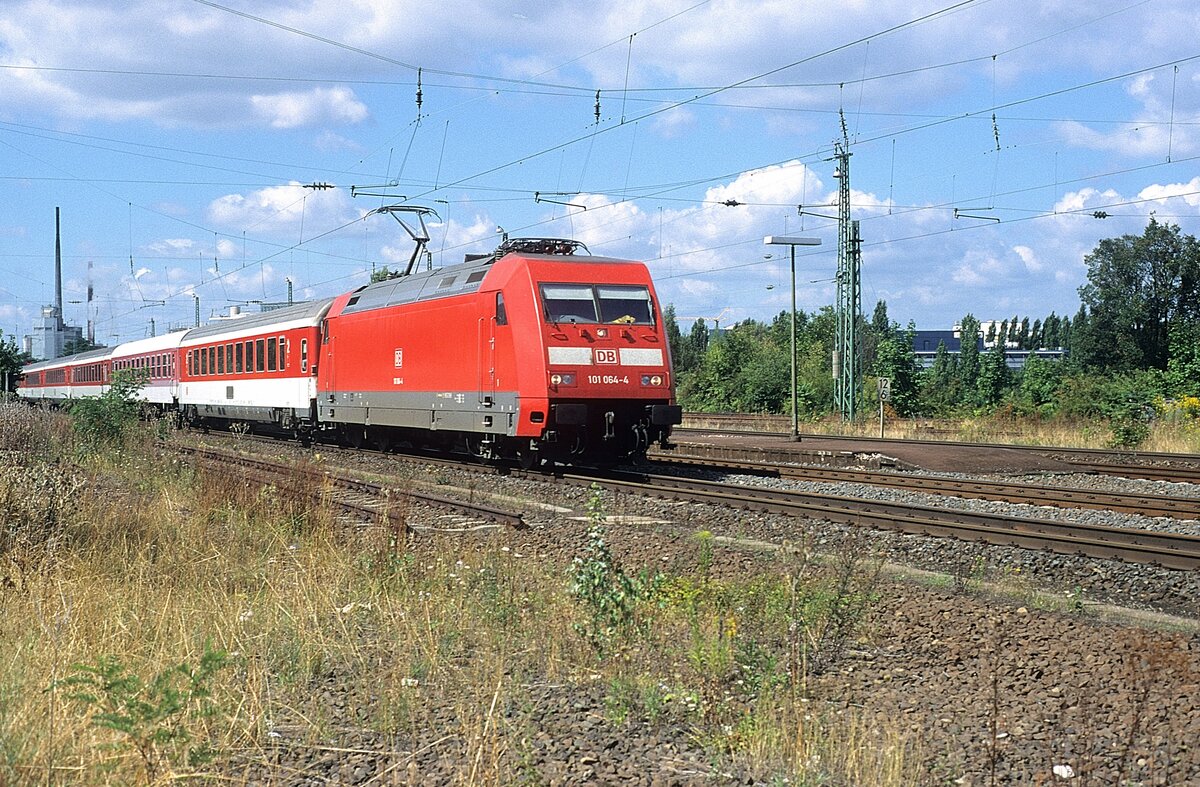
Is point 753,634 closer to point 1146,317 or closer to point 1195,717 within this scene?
point 1195,717

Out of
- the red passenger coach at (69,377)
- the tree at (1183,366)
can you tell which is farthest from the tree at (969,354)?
the red passenger coach at (69,377)

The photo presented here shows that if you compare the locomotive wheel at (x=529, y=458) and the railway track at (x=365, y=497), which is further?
the locomotive wheel at (x=529, y=458)

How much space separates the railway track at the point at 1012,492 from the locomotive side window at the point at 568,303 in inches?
174

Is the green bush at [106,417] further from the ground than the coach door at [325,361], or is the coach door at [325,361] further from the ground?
the coach door at [325,361]

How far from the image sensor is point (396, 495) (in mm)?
14164

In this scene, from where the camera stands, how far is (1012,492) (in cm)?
1650

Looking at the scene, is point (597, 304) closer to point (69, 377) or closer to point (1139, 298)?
point (69, 377)

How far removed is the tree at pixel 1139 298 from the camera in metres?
71.8

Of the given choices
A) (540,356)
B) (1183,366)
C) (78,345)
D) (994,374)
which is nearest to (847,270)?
(1183,366)

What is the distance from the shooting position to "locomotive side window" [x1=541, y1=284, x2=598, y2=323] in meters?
17.6

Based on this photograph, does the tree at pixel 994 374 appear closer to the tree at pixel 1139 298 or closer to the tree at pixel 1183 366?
the tree at pixel 1139 298

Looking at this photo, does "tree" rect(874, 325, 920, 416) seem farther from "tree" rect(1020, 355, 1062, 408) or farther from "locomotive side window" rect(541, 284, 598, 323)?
"locomotive side window" rect(541, 284, 598, 323)

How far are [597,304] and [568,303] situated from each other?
60cm

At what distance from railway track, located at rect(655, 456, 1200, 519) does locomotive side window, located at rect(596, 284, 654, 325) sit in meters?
3.59
